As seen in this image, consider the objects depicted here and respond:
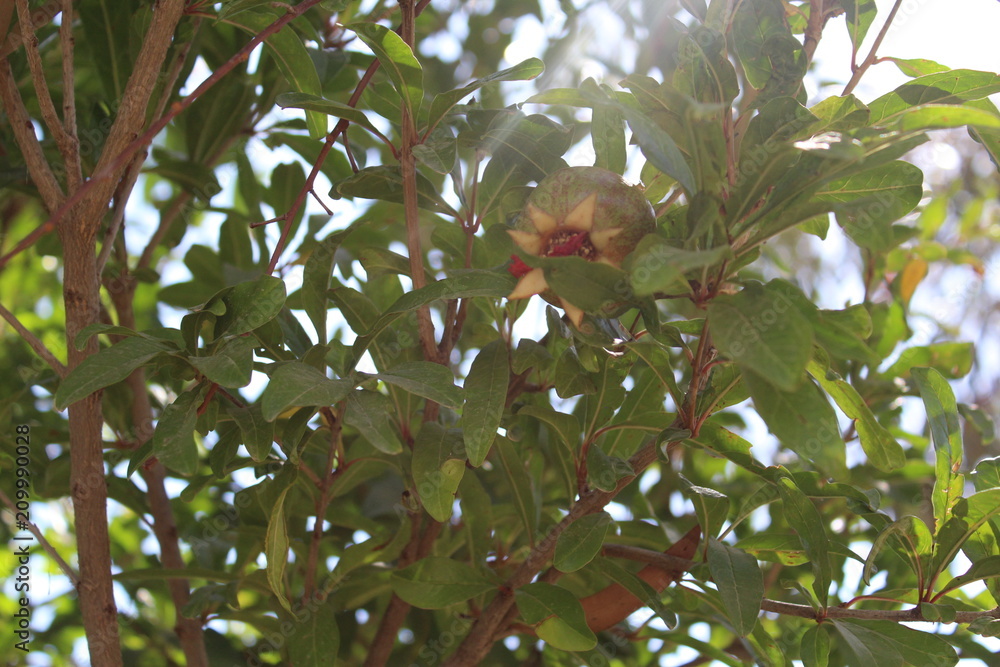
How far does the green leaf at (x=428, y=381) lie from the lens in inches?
30.9

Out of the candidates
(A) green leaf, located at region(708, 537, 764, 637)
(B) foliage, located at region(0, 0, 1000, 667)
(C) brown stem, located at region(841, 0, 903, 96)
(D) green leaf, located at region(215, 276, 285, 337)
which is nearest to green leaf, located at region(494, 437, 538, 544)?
(B) foliage, located at region(0, 0, 1000, 667)

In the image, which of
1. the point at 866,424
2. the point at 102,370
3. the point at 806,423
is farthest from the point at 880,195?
the point at 102,370

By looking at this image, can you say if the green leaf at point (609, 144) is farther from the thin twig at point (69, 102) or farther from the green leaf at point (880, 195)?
the thin twig at point (69, 102)

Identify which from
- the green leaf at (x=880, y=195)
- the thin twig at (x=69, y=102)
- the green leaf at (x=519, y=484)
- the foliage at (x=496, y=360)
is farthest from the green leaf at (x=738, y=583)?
the thin twig at (x=69, y=102)

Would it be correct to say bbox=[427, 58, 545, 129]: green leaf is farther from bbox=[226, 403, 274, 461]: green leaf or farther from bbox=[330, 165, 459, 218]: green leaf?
bbox=[226, 403, 274, 461]: green leaf

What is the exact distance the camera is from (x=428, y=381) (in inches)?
32.1

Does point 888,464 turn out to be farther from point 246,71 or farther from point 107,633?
point 246,71

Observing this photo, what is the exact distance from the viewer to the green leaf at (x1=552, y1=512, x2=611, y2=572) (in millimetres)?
889

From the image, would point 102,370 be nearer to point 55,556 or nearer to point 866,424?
point 55,556

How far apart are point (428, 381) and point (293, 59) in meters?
0.55

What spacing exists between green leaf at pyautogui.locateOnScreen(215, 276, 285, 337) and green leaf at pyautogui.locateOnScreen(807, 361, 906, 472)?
1.88 ft

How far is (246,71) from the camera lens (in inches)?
58.2

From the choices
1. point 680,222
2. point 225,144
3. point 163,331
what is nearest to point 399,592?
point 163,331

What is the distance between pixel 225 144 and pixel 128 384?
472 mm
